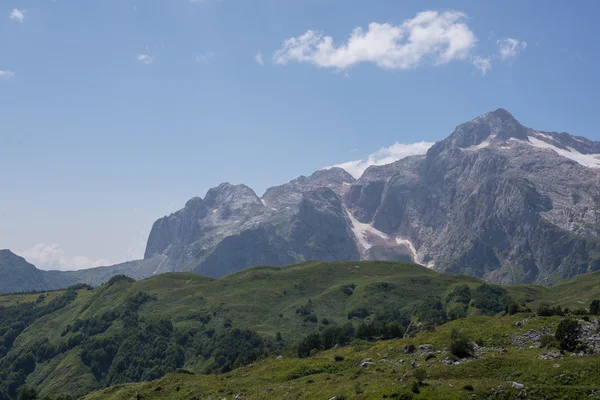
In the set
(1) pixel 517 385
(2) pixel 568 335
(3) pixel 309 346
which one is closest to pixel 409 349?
(2) pixel 568 335

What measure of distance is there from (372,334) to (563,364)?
58933 mm

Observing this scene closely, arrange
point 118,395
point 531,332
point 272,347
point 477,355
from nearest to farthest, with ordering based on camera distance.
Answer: point 477,355
point 531,332
point 118,395
point 272,347

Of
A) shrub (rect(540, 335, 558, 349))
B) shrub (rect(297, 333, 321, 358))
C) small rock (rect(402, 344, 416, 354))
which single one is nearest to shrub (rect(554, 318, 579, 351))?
shrub (rect(540, 335, 558, 349))

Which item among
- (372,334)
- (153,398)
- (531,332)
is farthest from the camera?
(372,334)

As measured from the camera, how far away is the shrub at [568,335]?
5594cm

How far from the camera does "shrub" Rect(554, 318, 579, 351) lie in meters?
55.9

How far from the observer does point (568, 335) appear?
185ft

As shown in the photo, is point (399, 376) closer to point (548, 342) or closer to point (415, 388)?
point (415, 388)

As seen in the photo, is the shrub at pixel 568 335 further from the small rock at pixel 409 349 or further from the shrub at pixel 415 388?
the shrub at pixel 415 388

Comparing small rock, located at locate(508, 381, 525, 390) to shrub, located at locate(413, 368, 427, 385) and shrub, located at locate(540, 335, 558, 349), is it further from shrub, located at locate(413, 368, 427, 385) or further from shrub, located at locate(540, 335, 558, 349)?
shrub, located at locate(540, 335, 558, 349)

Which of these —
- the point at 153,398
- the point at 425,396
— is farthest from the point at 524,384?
the point at 153,398

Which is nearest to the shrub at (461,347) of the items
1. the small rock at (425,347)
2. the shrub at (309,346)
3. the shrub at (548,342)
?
the small rock at (425,347)

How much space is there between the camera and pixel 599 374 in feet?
157

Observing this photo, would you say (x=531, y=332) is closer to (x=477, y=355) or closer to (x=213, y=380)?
(x=477, y=355)
